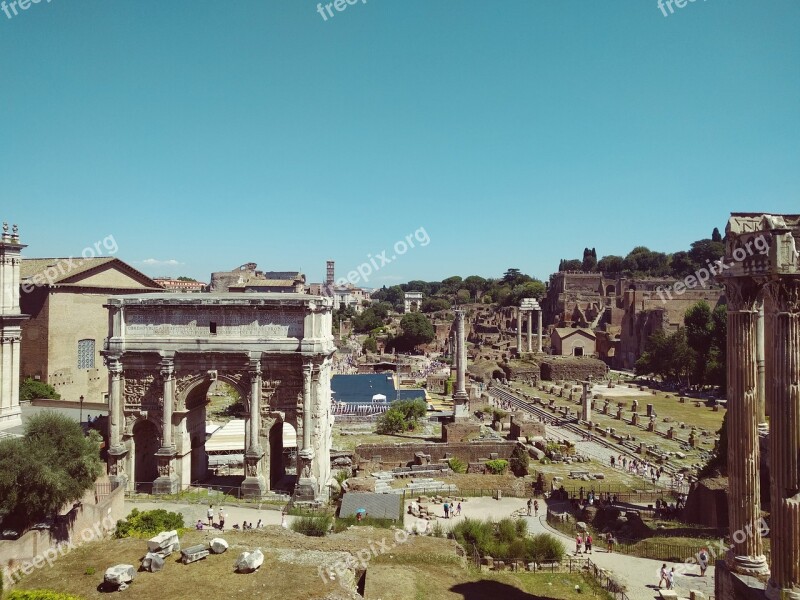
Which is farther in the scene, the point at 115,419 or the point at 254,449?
the point at 115,419

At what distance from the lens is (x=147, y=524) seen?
16.6 metres

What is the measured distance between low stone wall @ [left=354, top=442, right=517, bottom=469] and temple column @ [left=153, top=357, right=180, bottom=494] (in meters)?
9.38

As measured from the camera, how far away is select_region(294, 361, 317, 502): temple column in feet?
66.1

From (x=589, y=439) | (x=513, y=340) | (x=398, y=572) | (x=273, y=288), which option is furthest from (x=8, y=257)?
(x=513, y=340)

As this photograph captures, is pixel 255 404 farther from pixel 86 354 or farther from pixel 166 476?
pixel 86 354

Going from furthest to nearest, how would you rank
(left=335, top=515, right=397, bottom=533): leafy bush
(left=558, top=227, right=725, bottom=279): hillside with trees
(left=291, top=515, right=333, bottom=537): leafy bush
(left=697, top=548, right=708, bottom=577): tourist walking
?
(left=558, top=227, right=725, bottom=279): hillside with trees < (left=335, top=515, right=397, bottom=533): leafy bush < (left=291, top=515, right=333, bottom=537): leafy bush < (left=697, top=548, right=708, bottom=577): tourist walking

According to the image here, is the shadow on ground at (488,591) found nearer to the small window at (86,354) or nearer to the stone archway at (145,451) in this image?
the stone archway at (145,451)

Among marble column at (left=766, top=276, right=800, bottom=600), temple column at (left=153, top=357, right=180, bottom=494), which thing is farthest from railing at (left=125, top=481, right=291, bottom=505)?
marble column at (left=766, top=276, right=800, bottom=600)

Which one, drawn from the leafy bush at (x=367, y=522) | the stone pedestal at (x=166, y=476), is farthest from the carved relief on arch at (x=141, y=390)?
the leafy bush at (x=367, y=522)

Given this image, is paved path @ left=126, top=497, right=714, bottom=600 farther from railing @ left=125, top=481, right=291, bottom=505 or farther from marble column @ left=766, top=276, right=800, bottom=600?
marble column @ left=766, top=276, right=800, bottom=600

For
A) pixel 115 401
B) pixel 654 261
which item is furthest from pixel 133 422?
pixel 654 261

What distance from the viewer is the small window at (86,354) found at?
35438 mm

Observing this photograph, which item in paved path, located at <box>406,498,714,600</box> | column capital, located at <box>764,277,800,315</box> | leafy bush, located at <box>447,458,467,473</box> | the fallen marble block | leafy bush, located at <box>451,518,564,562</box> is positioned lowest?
paved path, located at <box>406,498,714,600</box>

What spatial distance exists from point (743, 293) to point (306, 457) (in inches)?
594
